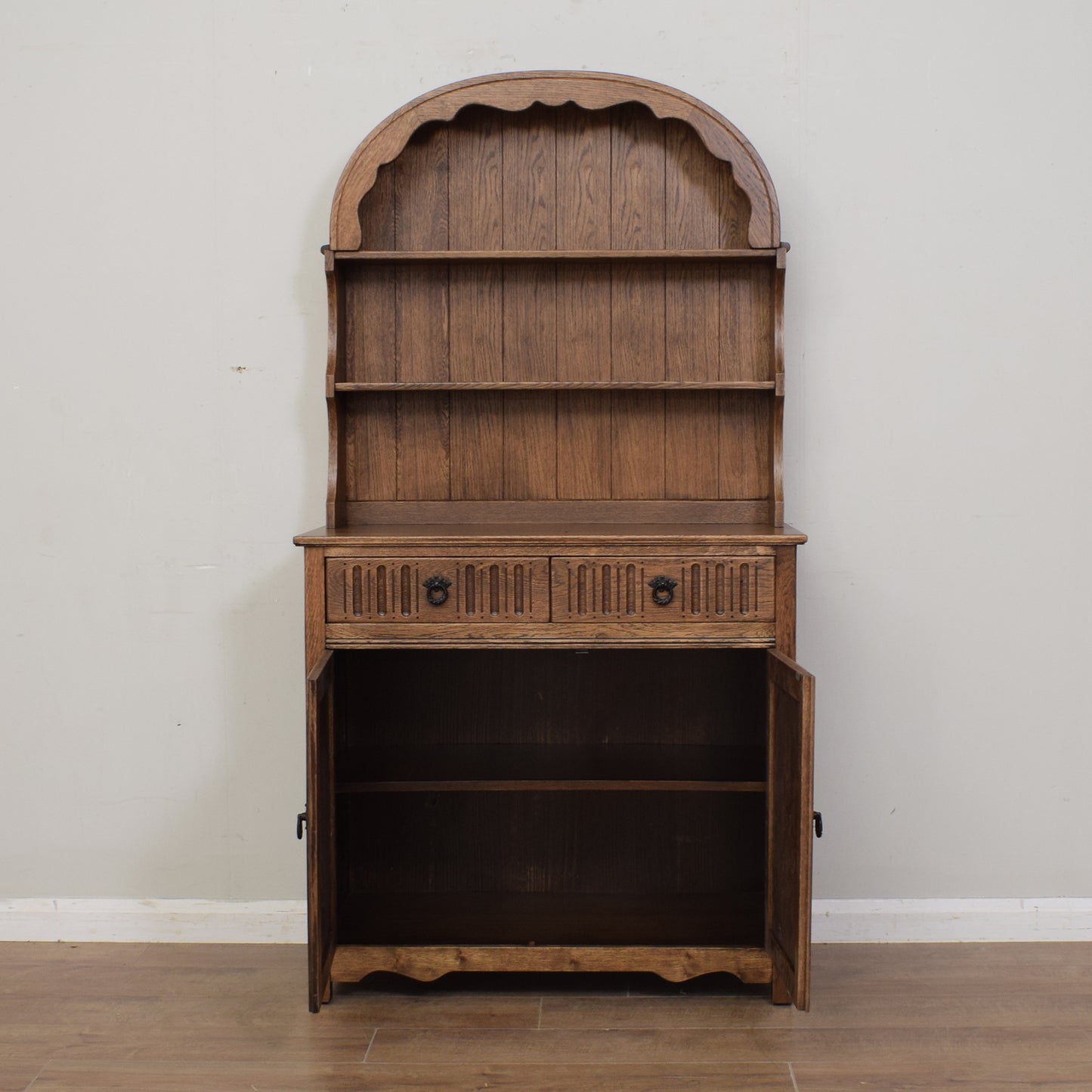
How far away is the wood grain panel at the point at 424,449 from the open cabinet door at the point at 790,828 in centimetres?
93

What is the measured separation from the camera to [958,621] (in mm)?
2732

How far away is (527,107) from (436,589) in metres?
1.20

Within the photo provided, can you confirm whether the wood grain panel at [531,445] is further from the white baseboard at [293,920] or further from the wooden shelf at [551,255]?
the white baseboard at [293,920]

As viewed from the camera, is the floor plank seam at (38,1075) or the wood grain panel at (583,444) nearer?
the floor plank seam at (38,1075)

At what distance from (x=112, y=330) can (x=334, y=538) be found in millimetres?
948

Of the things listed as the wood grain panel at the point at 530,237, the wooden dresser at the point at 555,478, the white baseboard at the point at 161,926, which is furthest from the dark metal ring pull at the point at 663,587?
the white baseboard at the point at 161,926

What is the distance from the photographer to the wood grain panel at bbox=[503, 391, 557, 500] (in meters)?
2.70

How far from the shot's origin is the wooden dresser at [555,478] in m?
2.51

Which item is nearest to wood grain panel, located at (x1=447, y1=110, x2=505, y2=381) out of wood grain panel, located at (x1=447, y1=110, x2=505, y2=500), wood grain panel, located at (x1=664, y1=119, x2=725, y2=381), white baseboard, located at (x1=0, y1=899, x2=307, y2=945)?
wood grain panel, located at (x1=447, y1=110, x2=505, y2=500)

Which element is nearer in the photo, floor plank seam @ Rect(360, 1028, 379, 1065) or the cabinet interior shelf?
floor plank seam @ Rect(360, 1028, 379, 1065)

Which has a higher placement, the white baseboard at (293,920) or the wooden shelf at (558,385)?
the wooden shelf at (558,385)

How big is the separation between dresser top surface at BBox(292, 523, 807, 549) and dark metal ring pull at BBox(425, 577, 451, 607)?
8 centimetres

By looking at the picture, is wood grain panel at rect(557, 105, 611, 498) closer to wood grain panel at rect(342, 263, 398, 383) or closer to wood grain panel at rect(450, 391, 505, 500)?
wood grain panel at rect(450, 391, 505, 500)

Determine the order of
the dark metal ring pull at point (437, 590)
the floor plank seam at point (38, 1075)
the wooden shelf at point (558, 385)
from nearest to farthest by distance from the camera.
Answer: the floor plank seam at point (38, 1075) < the dark metal ring pull at point (437, 590) < the wooden shelf at point (558, 385)
